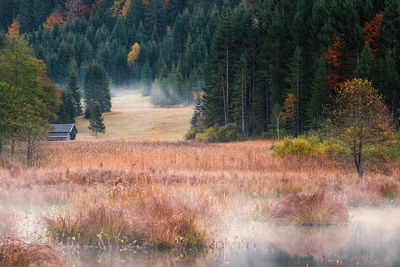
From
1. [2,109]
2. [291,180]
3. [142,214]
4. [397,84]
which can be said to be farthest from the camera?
[397,84]

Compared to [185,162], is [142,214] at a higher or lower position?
higher

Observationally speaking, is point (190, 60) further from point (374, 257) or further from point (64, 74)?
point (374, 257)

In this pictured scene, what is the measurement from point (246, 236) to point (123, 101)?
119 meters

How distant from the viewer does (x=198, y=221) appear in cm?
1002

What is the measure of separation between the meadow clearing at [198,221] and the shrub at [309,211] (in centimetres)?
2

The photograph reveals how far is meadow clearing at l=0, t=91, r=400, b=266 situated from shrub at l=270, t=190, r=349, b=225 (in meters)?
0.02

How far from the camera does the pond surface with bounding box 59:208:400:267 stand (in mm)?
8383

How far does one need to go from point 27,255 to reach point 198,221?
411cm

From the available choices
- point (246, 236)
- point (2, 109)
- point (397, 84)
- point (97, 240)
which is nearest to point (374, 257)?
point (246, 236)

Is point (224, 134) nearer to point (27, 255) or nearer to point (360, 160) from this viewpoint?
point (360, 160)

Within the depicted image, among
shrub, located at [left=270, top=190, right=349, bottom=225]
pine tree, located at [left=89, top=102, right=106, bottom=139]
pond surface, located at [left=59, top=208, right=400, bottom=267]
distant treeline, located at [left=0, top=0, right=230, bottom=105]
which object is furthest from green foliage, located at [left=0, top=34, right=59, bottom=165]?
distant treeline, located at [left=0, top=0, right=230, bottom=105]

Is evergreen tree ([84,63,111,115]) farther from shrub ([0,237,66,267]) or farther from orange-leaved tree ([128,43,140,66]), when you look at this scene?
shrub ([0,237,66,267])

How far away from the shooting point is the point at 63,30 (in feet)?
612

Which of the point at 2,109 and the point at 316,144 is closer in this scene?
the point at 316,144
